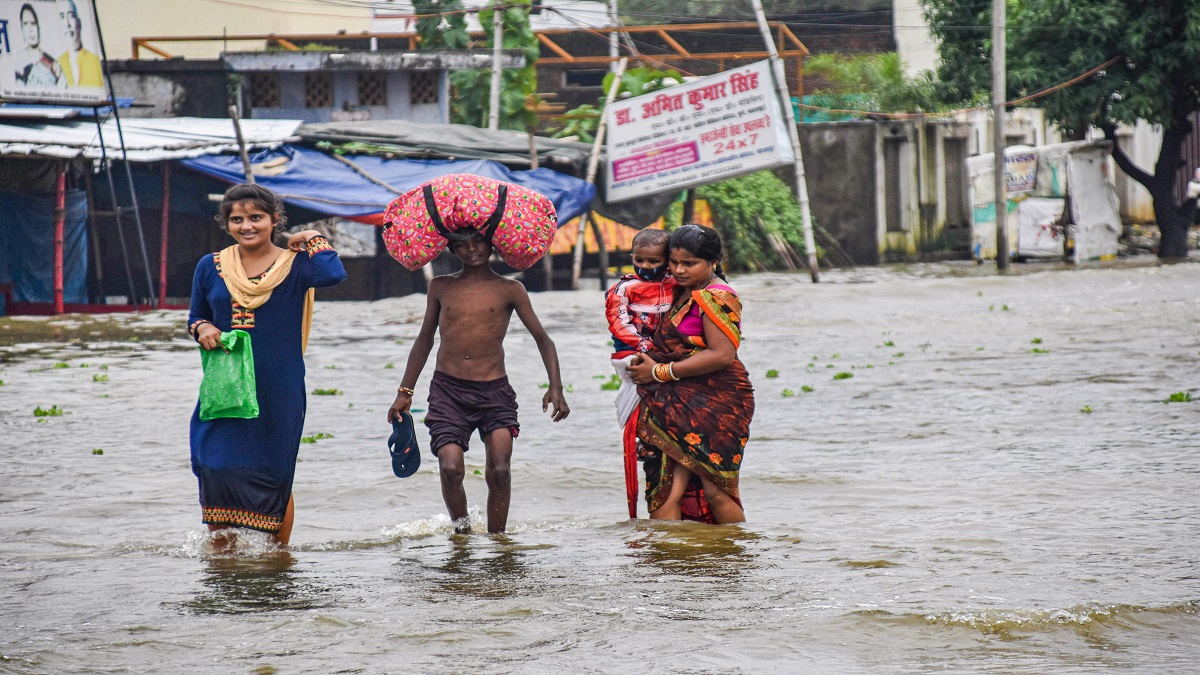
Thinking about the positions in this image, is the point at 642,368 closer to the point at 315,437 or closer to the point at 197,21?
the point at 315,437

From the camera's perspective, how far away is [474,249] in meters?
5.52

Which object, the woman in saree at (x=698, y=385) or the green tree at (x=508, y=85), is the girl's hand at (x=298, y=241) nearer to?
the woman in saree at (x=698, y=385)

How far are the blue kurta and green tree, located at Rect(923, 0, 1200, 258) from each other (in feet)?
74.2

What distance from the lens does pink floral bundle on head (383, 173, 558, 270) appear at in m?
5.43

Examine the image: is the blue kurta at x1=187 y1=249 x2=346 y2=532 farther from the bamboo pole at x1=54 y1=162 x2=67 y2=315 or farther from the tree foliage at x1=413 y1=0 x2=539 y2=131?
the tree foliage at x1=413 y1=0 x2=539 y2=131

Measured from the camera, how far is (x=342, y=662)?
3.70 metres

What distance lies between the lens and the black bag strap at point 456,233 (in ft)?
17.9

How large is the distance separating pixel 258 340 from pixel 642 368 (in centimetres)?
145

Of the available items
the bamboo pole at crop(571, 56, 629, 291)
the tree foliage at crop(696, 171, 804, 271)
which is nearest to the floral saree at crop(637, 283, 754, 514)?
the bamboo pole at crop(571, 56, 629, 291)

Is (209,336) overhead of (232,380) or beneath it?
overhead

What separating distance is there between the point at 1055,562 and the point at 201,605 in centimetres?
290

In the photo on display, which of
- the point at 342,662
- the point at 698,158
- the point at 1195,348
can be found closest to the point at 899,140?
the point at 698,158

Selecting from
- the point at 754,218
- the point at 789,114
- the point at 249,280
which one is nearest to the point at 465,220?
the point at 249,280

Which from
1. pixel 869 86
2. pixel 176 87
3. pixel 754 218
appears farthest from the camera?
pixel 869 86
